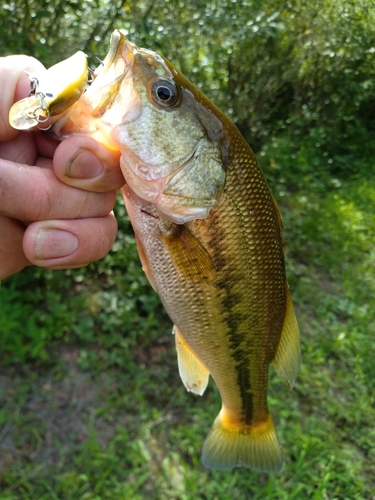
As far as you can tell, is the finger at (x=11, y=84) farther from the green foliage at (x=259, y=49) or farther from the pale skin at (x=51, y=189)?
the green foliage at (x=259, y=49)

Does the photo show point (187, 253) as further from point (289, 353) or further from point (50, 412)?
point (50, 412)

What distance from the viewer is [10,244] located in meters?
1.29

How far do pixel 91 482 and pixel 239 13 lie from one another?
13.9 feet

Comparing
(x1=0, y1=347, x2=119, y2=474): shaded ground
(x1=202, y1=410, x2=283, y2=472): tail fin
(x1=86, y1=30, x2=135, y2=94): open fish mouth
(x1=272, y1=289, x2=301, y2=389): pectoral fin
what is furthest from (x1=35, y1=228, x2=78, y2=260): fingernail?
(x1=0, y1=347, x2=119, y2=474): shaded ground

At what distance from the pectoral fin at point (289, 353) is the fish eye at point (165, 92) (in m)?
0.98

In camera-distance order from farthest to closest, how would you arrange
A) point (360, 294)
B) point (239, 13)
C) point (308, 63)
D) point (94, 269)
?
1. point (308, 63)
2. point (360, 294)
3. point (239, 13)
4. point (94, 269)

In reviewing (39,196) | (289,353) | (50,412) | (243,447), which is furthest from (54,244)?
(50,412)

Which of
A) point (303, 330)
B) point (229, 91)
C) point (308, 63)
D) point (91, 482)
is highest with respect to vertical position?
point (308, 63)

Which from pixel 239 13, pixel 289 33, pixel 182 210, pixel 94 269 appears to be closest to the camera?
pixel 182 210

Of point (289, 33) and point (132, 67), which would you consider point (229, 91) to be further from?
point (132, 67)

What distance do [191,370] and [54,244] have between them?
882 millimetres

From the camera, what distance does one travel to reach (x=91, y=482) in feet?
7.46

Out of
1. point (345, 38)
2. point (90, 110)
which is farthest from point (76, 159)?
point (345, 38)

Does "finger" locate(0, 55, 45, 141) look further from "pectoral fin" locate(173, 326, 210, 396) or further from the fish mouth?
"pectoral fin" locate(173, 326, 210, 396)
